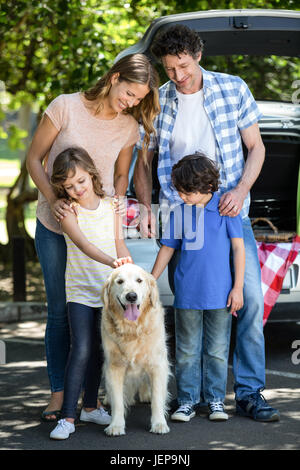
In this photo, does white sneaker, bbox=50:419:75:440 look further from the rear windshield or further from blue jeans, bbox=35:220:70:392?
the rear windshield

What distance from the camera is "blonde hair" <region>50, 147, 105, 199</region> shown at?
171 inches

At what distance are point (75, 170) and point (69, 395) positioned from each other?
1.26m

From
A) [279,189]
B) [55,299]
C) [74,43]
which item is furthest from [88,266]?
[74,43]

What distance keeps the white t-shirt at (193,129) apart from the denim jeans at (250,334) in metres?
0.59

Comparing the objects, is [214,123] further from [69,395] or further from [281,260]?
[69,395]

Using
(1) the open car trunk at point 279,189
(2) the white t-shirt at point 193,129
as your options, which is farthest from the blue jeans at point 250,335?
(1) the open car trunk at point 279,189

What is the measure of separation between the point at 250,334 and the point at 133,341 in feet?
2.44

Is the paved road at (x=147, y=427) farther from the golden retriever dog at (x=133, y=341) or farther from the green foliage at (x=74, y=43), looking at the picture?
the green foliage at (x=74, y=43)

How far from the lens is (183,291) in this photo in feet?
15.0

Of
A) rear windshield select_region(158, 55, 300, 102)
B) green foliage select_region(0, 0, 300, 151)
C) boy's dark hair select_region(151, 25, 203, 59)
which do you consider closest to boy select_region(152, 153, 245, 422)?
boy's dark hair select_region(151, 25, 203, 59)

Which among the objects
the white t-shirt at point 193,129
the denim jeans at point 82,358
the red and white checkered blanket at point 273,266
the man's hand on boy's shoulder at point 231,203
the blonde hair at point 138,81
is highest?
the blonde hair at point 138,81

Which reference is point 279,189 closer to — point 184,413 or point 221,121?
point 221,121

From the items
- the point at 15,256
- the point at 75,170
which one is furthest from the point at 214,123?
the point at 15,256

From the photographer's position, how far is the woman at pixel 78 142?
4.46 m
